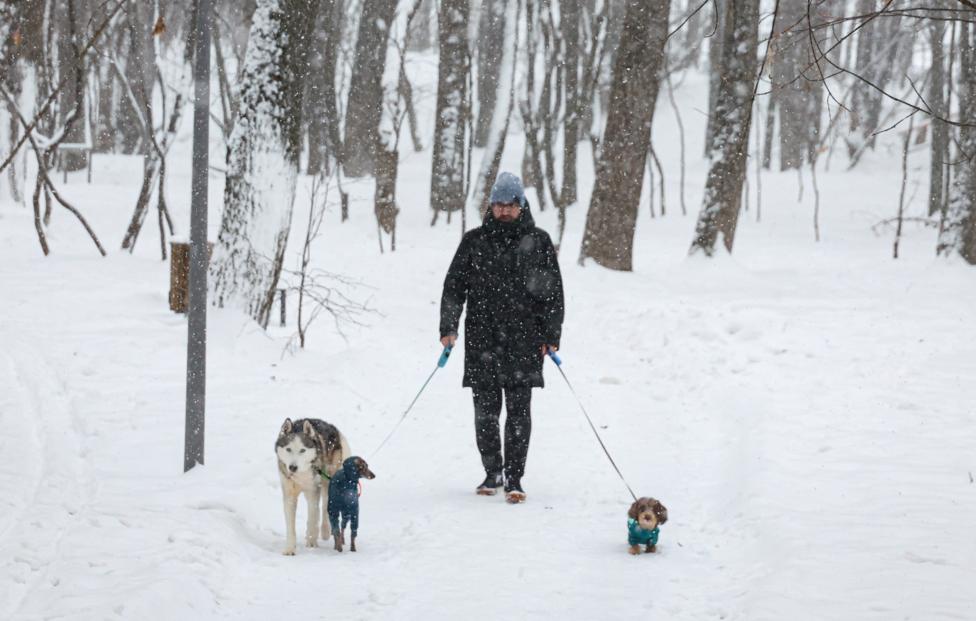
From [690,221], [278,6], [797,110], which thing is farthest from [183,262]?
[797,110]

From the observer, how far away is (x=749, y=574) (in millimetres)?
4844

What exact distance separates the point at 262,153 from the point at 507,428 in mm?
4278

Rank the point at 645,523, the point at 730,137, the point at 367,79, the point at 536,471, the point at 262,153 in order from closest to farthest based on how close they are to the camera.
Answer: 1. the point at 645,523
2. the point at 536,471
3. the point at 262,153
4. the point at 730,137
5. the point at 367,79

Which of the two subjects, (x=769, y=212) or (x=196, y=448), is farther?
(x=769, y=212)

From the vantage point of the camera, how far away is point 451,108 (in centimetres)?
2038

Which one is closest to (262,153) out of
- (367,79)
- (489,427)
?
(489,427)

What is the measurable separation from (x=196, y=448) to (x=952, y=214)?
11.7m

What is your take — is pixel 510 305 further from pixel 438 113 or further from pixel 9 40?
pixel 438 113

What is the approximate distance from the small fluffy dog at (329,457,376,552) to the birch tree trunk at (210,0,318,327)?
4.66 meters

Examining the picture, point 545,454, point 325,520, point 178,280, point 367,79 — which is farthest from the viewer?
point 367,79

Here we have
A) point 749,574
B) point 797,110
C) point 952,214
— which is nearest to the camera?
point 749,574

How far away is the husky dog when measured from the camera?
16.1 feet

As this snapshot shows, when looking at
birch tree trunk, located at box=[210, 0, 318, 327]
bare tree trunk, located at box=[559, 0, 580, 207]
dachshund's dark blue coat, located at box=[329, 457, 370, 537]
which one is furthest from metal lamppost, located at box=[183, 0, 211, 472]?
bare tree trunk, located at box=[559, 0, 580, 207]

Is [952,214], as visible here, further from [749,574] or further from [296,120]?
[749,574]
